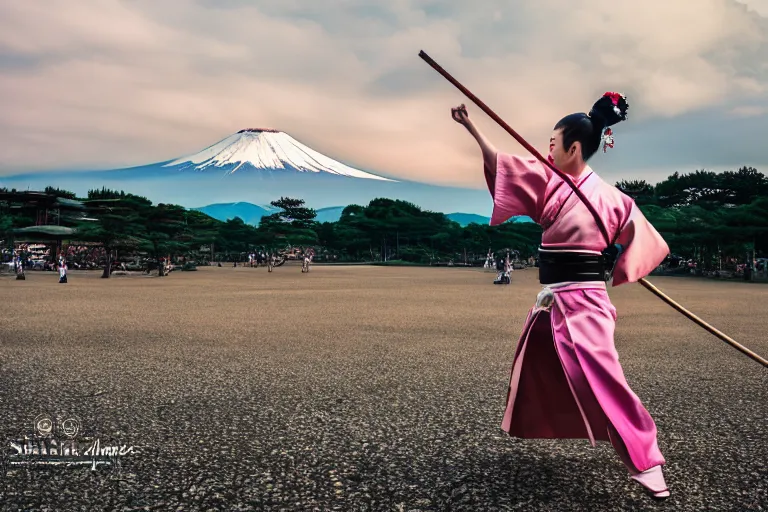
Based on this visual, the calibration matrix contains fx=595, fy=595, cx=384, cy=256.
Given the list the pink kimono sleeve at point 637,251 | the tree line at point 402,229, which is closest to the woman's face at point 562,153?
the pink kimono sleeve at point 637,251

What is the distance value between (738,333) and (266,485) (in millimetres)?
9010

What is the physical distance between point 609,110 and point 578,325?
1121 mm

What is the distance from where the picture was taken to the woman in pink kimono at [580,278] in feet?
9.70

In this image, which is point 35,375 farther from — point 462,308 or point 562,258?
point 462,308

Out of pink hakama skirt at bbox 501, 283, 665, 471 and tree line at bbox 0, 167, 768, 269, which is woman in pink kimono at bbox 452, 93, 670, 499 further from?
tree line at bbox 0, 167, 768, 269

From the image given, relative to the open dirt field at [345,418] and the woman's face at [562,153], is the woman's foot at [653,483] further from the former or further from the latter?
the woman's face at [562,153]

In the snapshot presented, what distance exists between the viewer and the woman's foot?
2.89 meters

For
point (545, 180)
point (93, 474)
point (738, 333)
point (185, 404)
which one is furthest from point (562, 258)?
point (738, 333)

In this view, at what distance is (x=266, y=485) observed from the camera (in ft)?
10.3

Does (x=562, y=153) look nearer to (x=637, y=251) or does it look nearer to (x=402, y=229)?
(x=637, y=251)

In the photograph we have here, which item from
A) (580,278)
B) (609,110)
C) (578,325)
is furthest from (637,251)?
(609,110)

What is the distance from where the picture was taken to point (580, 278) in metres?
3.06

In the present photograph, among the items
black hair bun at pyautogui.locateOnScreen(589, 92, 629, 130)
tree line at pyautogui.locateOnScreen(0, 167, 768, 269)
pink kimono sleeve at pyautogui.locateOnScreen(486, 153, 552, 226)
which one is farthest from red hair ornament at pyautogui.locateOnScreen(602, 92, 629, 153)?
tree line at pyautogui.locateOnScreen(0, 167, 768, 269)

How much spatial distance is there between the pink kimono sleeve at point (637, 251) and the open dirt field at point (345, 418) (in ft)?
3.70
